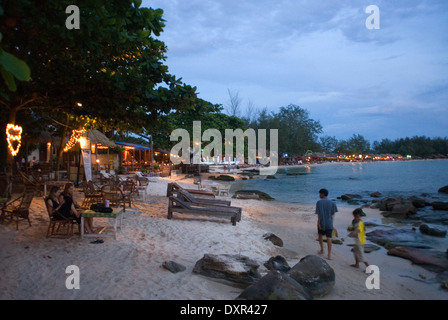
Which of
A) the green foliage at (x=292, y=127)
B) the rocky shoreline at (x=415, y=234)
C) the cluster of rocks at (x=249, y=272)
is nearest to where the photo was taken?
the cluster of rocks at (x=249, y=272)

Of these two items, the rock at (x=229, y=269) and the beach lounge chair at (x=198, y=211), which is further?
the beach lounge chair at (x=198, y=211)

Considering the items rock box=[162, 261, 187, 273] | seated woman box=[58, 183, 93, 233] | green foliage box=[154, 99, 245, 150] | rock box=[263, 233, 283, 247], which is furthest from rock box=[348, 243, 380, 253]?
green foliage box=[154, 99, 245, 150]

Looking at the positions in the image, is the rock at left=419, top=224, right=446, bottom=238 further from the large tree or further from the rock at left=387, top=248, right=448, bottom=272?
the large tree

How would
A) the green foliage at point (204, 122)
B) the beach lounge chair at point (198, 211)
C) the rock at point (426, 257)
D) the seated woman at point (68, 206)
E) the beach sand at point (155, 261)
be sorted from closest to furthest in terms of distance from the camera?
the beach sand at point (155, 261), the seated woman at point (68, 206), the rock at point (426, 257), the beach lounge chair at point (198, 211), the green foliage at point (204, 122)

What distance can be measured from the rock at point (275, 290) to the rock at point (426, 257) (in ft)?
16.8

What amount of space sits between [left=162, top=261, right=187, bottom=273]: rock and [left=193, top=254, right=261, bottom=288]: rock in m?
0.23

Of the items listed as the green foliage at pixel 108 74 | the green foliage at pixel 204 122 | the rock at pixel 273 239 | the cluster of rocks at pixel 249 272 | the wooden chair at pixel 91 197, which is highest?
the green foliage at pixel 204 122

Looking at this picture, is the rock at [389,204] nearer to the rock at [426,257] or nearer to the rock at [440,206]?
the rock at [440,206]

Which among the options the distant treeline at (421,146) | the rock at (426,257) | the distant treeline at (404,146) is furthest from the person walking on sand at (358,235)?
the distant treeline at (421,146)

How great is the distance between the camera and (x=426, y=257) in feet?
26.7

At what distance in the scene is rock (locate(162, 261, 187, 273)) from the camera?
5195 millimetres

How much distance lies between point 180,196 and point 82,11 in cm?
624

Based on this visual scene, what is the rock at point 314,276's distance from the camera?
5069mm
